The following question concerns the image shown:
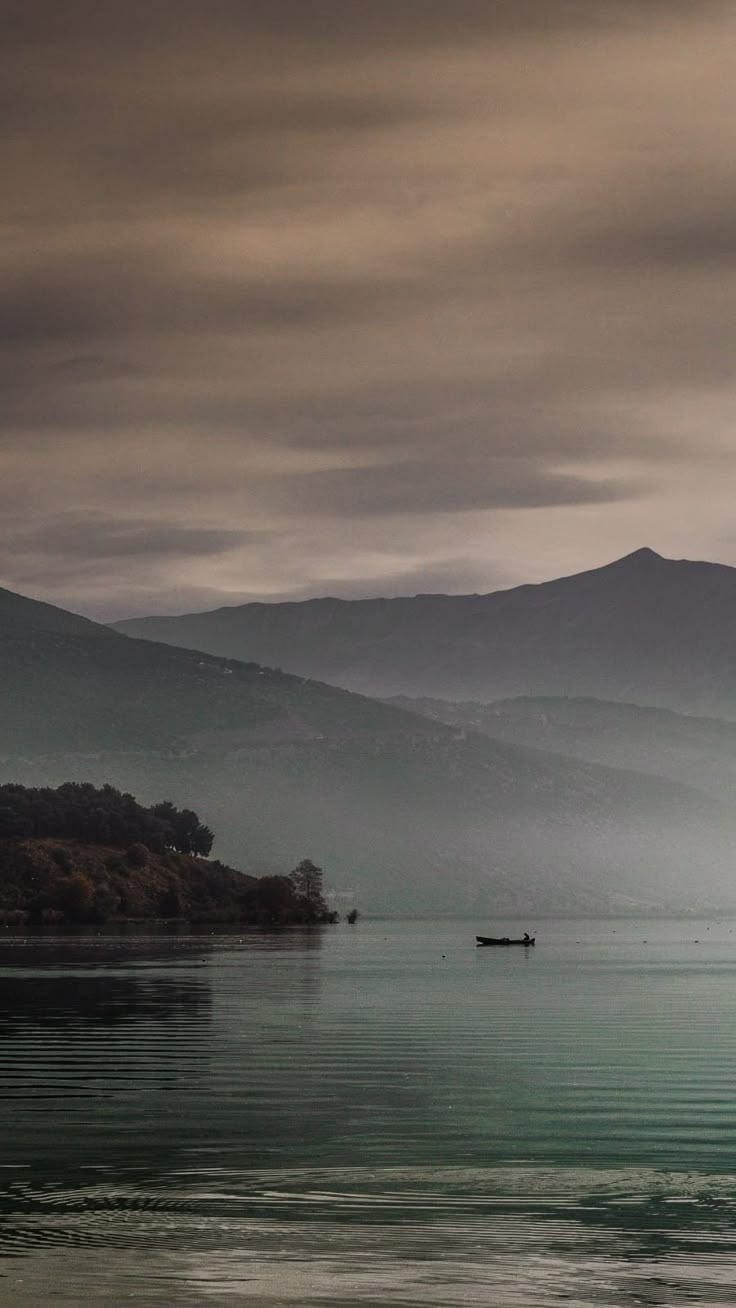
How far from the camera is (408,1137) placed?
54.6m

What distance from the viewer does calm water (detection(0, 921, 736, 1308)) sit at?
34.8m

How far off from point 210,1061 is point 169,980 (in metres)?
79.8

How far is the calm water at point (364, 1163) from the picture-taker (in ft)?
114

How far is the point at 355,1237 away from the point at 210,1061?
1631 inches

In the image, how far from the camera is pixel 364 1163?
49344 millimetres

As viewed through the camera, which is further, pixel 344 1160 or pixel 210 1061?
pixel 210 1061

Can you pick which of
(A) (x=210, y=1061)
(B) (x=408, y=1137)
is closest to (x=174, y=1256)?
(B) (x=408, y=1137)

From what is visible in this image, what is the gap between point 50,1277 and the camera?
3453 cm

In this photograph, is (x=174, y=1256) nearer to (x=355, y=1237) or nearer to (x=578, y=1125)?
(x=355, y=1237)

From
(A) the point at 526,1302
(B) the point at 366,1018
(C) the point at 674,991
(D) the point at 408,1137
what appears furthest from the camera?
(C) the point at 674,991

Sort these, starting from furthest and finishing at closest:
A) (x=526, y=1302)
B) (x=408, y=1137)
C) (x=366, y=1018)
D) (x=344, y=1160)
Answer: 1. (x=366, y=1018)
2. (x=408, y=1137)
3. (x=344, y=1160)
4. (x=526, y=1302)

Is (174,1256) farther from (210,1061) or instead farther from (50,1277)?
(210,1061)

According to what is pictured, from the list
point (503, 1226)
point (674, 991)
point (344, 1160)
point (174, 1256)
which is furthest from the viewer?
point (674, 991)

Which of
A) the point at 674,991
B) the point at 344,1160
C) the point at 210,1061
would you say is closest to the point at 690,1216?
the point at 344,1160
